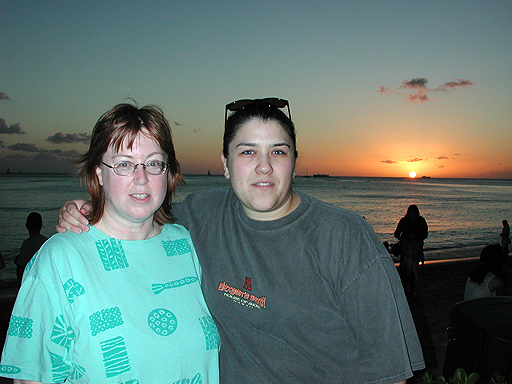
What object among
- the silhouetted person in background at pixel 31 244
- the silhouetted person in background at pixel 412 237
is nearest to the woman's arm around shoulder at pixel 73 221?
the silhouetted person in background at pixel 31 244

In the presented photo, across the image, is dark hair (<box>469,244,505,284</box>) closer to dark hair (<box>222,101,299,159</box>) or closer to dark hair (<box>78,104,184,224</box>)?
dark hair (<box>222,101,299,159</box>)

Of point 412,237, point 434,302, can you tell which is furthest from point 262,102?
point 434,302

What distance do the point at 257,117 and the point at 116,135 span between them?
2.72 feet

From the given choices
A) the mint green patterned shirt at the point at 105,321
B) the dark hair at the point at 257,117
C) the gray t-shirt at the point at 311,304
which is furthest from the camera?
the dark hair at the point at 257,117

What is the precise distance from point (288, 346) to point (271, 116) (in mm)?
1353

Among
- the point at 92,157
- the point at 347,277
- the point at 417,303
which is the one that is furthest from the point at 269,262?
the point at 417,303

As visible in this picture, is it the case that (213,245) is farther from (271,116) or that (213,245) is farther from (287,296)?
(271,116)

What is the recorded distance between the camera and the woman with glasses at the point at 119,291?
5.23 ft

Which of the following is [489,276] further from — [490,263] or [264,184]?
[264,184]

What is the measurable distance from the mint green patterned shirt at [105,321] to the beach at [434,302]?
4.13 meters

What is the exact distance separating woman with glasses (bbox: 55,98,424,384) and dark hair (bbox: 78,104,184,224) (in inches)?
6.8

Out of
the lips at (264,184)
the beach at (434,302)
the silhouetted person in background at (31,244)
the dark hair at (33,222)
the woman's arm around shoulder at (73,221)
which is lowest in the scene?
the beach at (434,302)

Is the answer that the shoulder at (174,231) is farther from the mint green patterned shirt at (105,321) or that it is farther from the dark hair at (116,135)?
the dark hair at (116,135)

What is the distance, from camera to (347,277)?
1.79 metres
